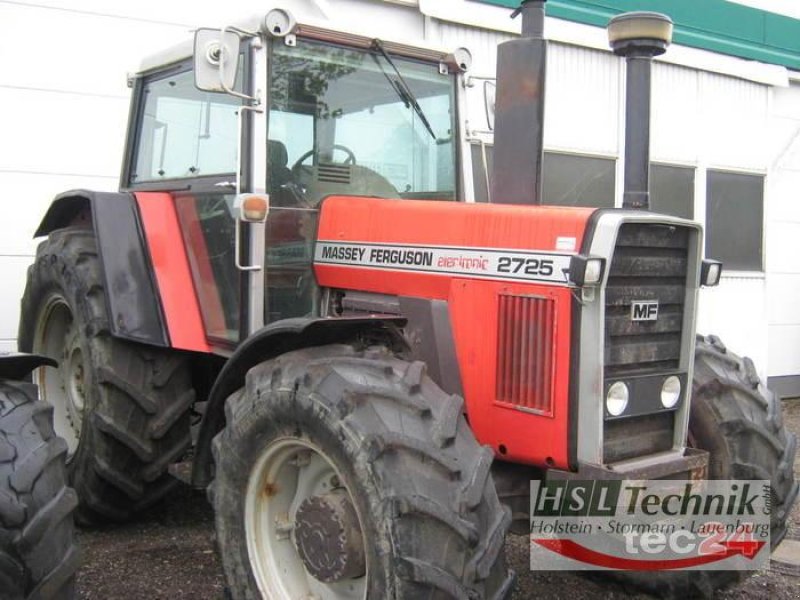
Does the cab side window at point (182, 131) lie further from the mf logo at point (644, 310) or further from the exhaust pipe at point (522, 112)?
the mf logo at point (644, 310)

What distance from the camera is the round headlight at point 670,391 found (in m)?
3.29

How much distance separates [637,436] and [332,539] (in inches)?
46.5

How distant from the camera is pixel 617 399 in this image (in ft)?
10.1

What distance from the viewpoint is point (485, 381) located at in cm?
324

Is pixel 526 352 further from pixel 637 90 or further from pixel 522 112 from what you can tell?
pixel 637 90

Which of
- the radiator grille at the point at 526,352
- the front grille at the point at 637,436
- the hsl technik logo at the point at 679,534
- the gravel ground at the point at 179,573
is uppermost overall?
the radiator grille at the point at 526,352

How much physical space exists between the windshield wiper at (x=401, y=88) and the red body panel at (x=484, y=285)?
0.69 m

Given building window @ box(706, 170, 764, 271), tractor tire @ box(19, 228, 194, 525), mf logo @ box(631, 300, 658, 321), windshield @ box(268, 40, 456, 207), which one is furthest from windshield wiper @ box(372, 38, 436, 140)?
building window @ box(706, 170, 764, 271)

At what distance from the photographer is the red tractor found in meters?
2.83

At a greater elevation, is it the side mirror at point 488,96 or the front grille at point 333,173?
the side mirror at point 488,96

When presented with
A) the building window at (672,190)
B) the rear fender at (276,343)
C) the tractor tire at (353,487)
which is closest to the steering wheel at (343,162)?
the rear fender at (276,343)

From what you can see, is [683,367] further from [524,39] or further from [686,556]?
[524,39]

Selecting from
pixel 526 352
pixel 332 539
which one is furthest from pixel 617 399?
pixel 332 539

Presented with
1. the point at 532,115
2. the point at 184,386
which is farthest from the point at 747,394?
the point at 184,386
